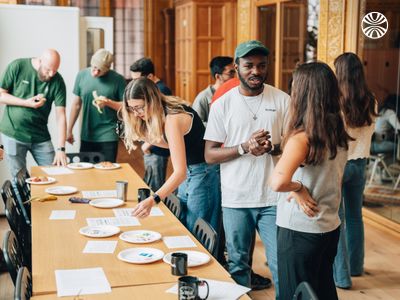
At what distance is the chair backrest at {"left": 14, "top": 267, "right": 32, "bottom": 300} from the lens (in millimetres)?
1898

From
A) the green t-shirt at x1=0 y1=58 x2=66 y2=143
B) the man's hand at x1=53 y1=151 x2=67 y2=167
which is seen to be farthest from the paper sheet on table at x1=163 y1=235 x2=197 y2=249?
the green t-shirt at x1=0 y1=58 x2=66 y2=143

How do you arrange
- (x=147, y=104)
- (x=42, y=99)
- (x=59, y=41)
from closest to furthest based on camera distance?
(x=147, y=104) < (x=42, y=99) < (x=59, y=41)

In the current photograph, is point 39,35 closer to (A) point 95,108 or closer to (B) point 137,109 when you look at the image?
(A) point 95,108

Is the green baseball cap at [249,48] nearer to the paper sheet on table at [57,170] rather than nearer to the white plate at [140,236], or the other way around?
the white plate at [140,236]

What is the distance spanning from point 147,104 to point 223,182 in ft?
1.95

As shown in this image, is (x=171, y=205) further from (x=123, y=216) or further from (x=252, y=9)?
(x=252, y=9)

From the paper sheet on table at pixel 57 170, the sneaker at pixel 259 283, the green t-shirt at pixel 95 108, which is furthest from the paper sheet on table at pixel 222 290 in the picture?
the green t-shirt at pixel 95 108

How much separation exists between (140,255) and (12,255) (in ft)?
1.76

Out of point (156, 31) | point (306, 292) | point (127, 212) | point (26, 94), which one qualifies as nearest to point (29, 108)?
point (26, 94)

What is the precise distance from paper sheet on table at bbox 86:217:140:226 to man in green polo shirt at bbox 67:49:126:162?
2080 millimetres

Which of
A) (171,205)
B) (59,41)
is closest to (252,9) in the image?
(59,41)

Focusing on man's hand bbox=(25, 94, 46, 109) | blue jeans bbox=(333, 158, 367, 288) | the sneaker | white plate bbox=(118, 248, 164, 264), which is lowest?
the sneaker

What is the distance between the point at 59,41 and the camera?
223 inches

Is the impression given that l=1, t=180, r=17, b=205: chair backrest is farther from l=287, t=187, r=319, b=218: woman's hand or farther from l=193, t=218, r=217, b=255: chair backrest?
l=287, t=187, r=319, b=218: woman's hand
